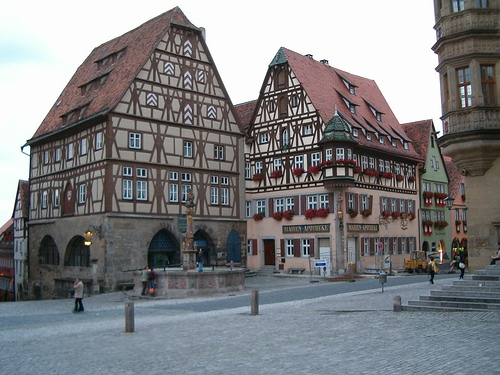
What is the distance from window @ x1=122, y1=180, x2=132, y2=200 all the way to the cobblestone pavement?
15123 millimetres

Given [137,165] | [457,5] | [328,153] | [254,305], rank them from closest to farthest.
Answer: [254,305]
[457,5]
[137,165]
[328,153]

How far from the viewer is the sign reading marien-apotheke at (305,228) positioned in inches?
1546

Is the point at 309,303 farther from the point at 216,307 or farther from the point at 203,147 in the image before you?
the point at 203,147

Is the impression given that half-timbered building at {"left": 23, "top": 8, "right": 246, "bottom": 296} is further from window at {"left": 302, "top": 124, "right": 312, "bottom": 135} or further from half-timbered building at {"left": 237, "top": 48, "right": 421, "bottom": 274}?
window at {"left": 302, "top": 124, "right": 312, "bottom": 135}

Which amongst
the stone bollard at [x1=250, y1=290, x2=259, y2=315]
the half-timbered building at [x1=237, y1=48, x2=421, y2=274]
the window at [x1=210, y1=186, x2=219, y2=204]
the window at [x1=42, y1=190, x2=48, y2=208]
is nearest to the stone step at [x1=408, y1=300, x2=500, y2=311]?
the stone bollard at [x1=250, y1=290, x2=259, y2=315]

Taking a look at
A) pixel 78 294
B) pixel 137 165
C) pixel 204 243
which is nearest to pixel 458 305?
pixel 78 294

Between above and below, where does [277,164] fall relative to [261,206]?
above

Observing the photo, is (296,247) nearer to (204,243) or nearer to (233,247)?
(233,247)

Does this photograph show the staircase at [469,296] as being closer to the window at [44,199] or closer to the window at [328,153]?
the window at [328,153]

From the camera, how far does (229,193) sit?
4000 cm

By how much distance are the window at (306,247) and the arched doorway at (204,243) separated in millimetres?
6581

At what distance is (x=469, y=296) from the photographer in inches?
635

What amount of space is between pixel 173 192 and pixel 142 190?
2373 millimetres

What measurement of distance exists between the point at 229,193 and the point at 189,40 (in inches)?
411
